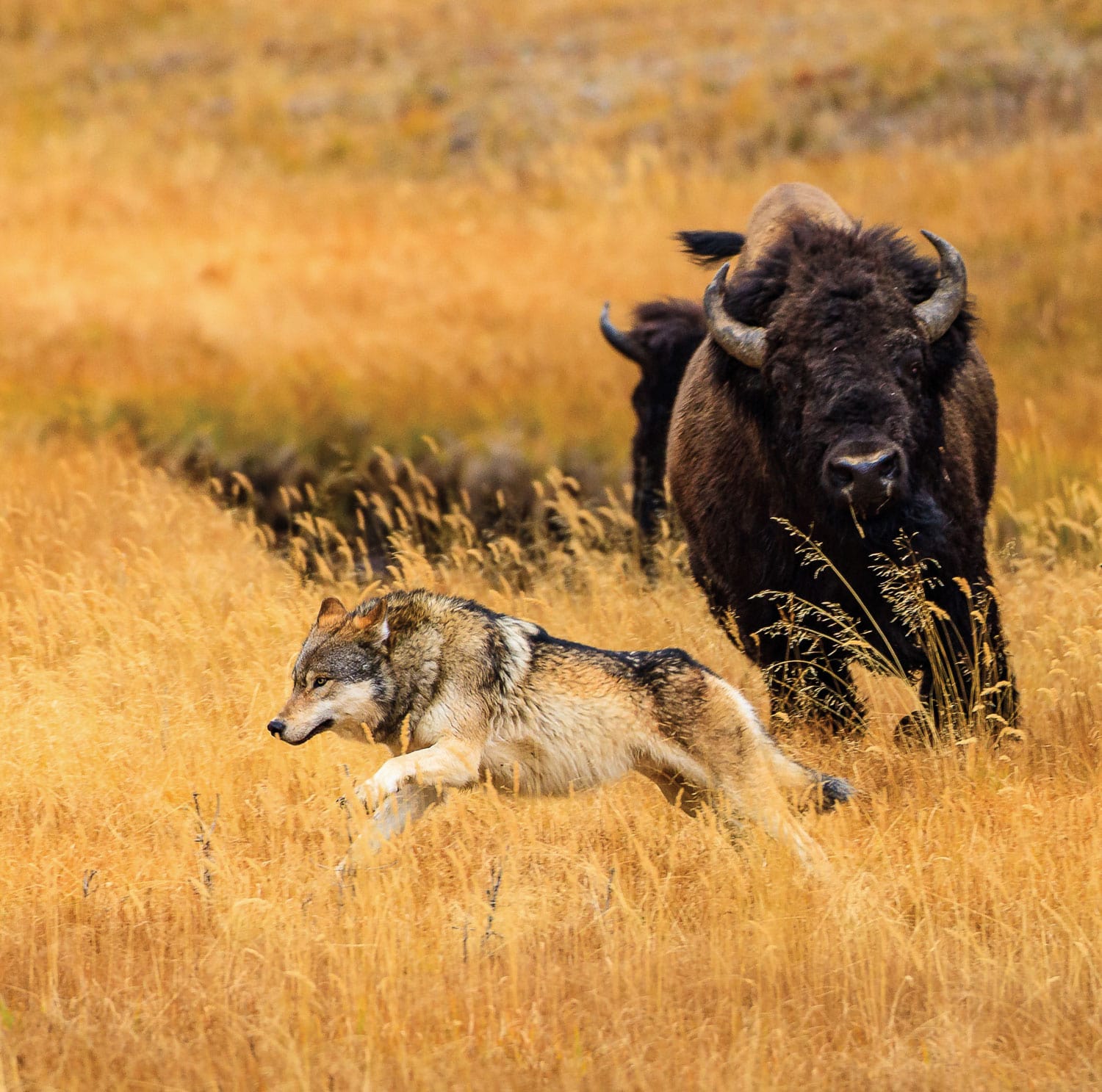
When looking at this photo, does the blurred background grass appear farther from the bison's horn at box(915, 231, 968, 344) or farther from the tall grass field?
the bison's horn at box(915, 231, 968, 344)

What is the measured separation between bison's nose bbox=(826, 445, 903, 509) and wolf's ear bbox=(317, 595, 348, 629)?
1917 mm

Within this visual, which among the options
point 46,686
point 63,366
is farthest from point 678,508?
point 63,366

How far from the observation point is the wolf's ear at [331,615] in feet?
18.8

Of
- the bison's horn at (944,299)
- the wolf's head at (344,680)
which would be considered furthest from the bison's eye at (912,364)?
the wolf's head at (344,680)

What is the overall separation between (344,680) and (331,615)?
35 centimetres

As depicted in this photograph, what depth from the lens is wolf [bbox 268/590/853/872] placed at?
17.8 feet

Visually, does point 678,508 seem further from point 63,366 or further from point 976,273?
point 976,273

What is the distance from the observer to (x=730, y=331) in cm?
704

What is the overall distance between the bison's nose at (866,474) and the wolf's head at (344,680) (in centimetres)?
179

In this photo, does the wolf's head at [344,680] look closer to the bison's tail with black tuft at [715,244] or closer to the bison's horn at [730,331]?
the bison's horn at [730,331]

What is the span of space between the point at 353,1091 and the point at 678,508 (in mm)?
4804

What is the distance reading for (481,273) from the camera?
19.2 meters

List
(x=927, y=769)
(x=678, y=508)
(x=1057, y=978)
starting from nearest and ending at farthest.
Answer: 1. (x=1057, y=978)
2. (x=927, y=769)
3. (x=678, y=508)

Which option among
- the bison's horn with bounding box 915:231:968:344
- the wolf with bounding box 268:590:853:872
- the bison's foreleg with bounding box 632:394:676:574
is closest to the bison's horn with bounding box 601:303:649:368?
the bison's foreleg with bounding box 632:394:676:574
